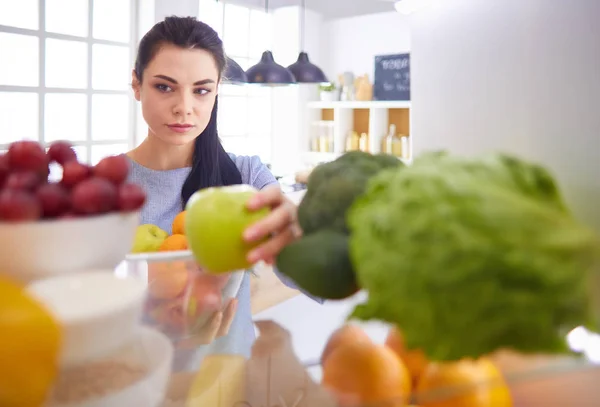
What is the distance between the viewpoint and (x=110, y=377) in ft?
1.20

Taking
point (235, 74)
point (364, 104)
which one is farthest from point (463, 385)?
point (364, 104)

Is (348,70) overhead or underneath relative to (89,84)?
overhead

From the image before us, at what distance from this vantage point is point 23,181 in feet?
1.32

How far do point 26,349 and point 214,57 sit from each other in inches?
45.3

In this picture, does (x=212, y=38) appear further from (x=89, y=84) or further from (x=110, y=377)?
(x=89, y=84)

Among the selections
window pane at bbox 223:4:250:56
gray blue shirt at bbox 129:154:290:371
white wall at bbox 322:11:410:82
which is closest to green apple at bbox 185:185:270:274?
gray blue shirt at bbox 129:154:290:371

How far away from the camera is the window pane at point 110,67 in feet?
9.67

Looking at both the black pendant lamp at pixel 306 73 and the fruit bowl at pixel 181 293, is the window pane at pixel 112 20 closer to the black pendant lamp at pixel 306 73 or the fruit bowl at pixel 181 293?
the black pendant lamp at pixel 306 73

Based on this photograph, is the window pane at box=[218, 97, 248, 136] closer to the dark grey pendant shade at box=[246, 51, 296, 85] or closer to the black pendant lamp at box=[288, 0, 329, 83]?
the black pendant lamp at box=[288, 0, 329, 83]

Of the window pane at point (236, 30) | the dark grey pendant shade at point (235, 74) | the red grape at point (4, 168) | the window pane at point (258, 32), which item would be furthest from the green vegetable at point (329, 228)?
the window pane at point (258, 32)

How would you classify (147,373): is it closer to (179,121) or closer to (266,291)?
(266,291)

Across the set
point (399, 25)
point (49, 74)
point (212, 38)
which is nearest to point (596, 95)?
point (212, 38)

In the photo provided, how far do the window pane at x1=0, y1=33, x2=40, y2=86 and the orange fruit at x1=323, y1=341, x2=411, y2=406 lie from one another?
2.59 m

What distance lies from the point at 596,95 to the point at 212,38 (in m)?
1.04
